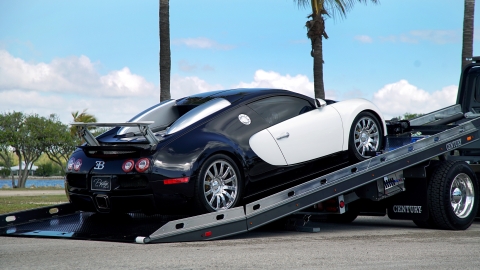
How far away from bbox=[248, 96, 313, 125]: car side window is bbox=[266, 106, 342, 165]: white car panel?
100 millimetres

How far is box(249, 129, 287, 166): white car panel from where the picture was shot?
7594mm

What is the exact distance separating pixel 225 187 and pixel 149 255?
A: 1.58m

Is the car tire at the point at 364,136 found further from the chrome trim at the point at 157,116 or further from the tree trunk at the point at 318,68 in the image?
the tree trunk at the point at 318,68

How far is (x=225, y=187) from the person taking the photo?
7285mm

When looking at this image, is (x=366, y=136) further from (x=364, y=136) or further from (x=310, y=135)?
(x=310, y=135)

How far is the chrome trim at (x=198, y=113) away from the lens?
7430mm

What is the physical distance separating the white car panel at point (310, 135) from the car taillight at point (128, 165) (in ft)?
5.27

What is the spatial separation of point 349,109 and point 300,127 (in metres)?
0.93

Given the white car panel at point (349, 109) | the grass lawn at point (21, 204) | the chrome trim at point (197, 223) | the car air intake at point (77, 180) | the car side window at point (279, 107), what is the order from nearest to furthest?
1. the chrome trim at point (197, 223)
2. the car air intake at point (77, 180)
3. the car side window at point (279, 107)
4. the white car panel at point (349, 109)
5. the grass lawn at point (21, 204)

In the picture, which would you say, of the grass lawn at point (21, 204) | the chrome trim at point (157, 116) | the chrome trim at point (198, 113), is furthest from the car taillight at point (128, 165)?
the grass lawn at point (21, 204)

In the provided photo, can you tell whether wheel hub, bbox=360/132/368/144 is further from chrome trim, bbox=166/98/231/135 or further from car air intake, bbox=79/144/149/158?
car air intake, bbox=79/144/149/158

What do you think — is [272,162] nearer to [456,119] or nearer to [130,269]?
[130,269]

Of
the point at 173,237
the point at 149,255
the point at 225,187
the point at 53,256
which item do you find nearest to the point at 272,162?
the point at 225,187

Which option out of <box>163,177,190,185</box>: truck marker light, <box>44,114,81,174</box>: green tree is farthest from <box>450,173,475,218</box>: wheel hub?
<box>44,114,81,174</box>: green tree
